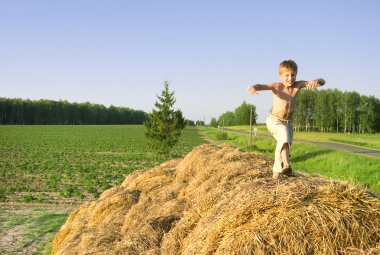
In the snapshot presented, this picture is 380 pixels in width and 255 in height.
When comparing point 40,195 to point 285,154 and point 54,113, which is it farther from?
point 54,113

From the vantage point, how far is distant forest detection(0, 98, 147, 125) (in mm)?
139250

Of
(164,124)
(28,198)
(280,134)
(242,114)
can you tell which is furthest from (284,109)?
(242,114)

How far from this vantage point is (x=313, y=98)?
106 m

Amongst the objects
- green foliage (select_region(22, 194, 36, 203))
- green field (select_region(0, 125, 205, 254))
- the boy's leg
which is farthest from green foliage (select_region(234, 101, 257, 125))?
the boy's leg

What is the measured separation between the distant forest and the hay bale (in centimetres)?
14312

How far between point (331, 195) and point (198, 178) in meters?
3.34

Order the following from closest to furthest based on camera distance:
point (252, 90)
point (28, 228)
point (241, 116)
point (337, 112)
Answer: point (252, 90), point (28, 228), point (337, 112), point (241, 116)

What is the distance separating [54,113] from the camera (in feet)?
511

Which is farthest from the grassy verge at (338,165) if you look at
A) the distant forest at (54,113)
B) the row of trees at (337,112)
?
the distant forest at (54,113)

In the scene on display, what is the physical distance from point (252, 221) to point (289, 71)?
239 centimetres

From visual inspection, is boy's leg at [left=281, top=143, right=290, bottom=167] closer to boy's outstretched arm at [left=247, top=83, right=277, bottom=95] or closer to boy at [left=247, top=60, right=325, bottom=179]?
boy at [left=247, top=60, right=325, bottom=179]

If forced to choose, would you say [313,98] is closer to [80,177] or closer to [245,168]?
[80,177]

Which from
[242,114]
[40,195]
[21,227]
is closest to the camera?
[21,227]

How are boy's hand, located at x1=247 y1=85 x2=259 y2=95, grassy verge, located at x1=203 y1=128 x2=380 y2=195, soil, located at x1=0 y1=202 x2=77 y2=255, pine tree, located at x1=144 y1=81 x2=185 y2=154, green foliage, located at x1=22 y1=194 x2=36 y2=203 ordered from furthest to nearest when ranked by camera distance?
1. pine tree, located at x1=144 y1=81 x2=185 y2=154
2. grassy verge, located at x1=203 y1=128 x2=380 y2=195
3. green foliage, located at x1=22 y1=194 x2=36 y2=203
4. soil, located at x1=0 y1=202 x2=77 y2=255
5. boy's hand, located at x1=247 y1=85 x2=259 y2=95
